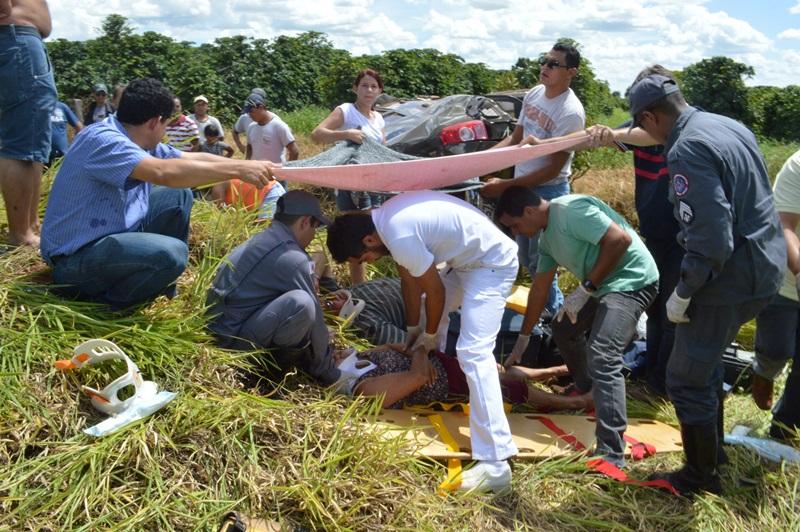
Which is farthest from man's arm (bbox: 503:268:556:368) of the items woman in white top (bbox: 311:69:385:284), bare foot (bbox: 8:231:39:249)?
bare foot (bbox: 8:231:39:249)

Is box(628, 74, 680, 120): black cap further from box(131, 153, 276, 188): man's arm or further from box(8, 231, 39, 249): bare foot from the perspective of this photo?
box(8, 231, 39, 249): bare foot

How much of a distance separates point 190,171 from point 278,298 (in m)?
0.74

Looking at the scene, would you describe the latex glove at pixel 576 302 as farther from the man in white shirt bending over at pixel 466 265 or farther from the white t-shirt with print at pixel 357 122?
the white t-shirt with print at pixel 357 122

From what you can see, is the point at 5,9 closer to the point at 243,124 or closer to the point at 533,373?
the point at 533,373

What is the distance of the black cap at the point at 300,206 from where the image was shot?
12.6 feet

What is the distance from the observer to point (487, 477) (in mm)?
3391

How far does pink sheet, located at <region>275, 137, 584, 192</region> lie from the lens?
3744 millimetres

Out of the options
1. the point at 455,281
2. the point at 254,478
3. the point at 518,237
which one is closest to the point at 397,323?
the point at 455,281

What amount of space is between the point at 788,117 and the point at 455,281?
22099 millimetres

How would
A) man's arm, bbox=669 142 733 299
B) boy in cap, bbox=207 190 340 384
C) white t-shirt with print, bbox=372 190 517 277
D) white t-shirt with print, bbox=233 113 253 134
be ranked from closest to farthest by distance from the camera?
1. man's arm, bbox=669 142 733 299
2. white t-shirt with print, bbox=372 190 517 277
3. boy in cap, bbox=207 190 340 384
4. white t-shirt with print, bbox=233 113 253 134

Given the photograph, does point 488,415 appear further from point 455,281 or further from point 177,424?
point 177,424

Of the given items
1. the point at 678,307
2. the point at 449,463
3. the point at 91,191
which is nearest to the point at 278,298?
the point at 91,191

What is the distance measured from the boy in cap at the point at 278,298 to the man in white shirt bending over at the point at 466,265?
246 mm

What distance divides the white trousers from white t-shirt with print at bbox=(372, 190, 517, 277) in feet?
0.26
